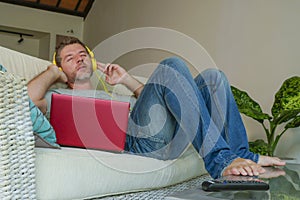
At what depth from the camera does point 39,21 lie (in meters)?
4.90

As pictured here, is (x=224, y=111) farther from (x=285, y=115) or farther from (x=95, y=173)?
(x=285, y=115)

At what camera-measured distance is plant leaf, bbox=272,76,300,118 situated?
2188 millimetres

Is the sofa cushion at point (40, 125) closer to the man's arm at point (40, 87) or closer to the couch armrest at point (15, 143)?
the couch armrest at point (15, 143)

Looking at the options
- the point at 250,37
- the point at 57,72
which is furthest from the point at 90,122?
the point at 250,37

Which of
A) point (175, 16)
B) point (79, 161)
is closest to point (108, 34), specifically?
point (175, 16)

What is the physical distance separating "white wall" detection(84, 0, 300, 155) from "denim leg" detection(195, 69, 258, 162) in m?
1.26

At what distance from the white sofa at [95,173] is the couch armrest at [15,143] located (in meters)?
0.03

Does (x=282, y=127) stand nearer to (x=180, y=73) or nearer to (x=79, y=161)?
(x=180, y=73)

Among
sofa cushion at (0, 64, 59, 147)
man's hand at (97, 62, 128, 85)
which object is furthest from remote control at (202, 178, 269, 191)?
man's hand at (97, 62, 128, 85)

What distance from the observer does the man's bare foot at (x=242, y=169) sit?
1069 millimetres

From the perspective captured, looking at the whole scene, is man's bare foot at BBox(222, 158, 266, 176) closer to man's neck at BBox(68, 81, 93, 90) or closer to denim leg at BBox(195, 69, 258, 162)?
denim leg at BBox(195, 69, 258, 162)

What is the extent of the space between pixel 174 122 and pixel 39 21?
12.6 ft

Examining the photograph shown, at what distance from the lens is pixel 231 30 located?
3.01 m

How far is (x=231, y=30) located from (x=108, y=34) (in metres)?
1.83
